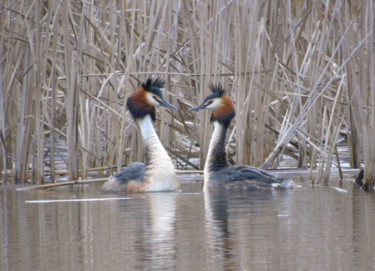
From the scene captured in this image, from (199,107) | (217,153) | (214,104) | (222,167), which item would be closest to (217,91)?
(214,104)

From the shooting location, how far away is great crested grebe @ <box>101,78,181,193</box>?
8.13 meters

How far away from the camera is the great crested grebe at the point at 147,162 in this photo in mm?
8133

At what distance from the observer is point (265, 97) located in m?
8.91

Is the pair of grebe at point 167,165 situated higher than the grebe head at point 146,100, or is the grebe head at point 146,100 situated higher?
the grebe head at point 146,100

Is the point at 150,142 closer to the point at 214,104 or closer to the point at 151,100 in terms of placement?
the point at 151,100

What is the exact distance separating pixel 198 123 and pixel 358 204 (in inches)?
137

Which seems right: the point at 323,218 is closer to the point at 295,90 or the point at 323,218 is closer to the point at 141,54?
the point at 295,90

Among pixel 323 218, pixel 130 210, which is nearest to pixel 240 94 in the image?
pixel 130 210

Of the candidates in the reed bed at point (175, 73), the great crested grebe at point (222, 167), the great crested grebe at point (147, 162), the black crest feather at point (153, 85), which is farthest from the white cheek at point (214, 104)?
the black crest feather at point (153, 85)

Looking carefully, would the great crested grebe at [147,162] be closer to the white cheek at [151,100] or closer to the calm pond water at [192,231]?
the white cheek at [151,100]

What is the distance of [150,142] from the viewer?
28.1 ft

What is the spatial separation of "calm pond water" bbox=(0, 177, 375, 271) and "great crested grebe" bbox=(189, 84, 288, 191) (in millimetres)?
259

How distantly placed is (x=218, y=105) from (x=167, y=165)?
2.64 feet

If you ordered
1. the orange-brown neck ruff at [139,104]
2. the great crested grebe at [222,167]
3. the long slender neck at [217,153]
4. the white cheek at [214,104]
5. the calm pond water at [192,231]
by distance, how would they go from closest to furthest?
the calm pond water at [192,231] → the great crested grebe at [222,167] → the long slender neck at [217,153] → the white cheek at [214,104] → the orange-brown neck ruff at [139,104]
